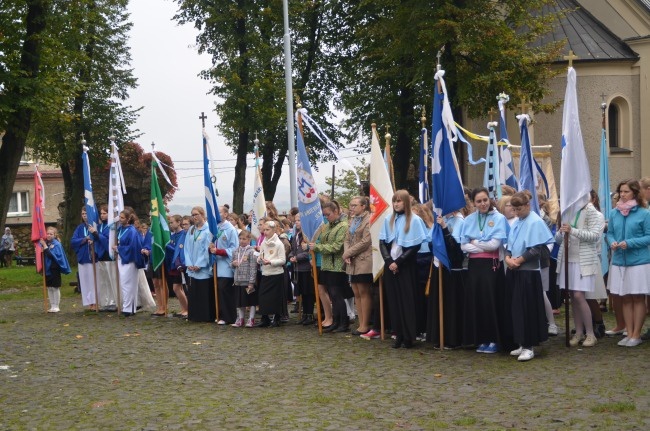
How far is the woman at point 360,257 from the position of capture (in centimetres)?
1403

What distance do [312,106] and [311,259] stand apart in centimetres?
2352

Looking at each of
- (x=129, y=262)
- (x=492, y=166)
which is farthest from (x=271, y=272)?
(x=492, y=166)

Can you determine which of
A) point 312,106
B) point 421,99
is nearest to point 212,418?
point 421,99

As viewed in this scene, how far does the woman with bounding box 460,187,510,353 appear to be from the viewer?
1159 cm

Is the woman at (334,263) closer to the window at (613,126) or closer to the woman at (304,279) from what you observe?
the woman at (304,279)

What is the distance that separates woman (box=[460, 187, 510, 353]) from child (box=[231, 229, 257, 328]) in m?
4.94

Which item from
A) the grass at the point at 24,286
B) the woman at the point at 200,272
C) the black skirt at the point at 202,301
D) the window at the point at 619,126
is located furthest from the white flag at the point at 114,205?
the window at the point at 619,126

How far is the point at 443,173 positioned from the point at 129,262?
8209 millimetres

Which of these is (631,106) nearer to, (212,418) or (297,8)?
(297,8)

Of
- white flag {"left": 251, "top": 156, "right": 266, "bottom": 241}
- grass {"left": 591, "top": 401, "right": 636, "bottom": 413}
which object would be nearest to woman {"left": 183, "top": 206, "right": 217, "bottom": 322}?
white flag {"left": 251, "top": 156, "right": 266, "bottom": 241}

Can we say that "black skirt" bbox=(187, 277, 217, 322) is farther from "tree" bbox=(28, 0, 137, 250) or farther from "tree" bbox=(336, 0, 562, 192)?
"tree" bbox=(28, 0, 137, 250)

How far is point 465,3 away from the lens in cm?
3011

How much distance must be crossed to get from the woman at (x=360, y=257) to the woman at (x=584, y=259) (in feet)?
10.2

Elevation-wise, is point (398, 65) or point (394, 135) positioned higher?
point (398, 65)
